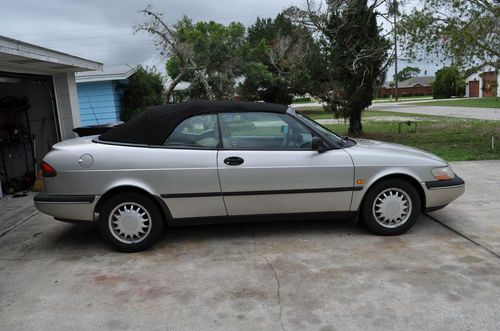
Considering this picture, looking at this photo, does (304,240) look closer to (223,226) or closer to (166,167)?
(223,226)

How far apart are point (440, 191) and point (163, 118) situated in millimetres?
3203

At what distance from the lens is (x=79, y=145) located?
479 centimetres

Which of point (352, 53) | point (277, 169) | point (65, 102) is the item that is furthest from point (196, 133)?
point (352, 53)

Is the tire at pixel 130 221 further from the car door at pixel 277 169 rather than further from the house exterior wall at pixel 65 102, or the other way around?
the house exterior wall at pixel 65 102

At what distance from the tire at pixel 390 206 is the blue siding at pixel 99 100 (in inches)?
508

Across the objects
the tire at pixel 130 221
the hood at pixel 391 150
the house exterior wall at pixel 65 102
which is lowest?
the tire at pixel 130 221

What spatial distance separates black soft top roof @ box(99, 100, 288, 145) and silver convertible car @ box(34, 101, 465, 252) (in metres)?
0.01

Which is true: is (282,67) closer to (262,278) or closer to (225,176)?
(225,176)

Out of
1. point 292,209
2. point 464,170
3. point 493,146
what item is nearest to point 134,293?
point 292,209

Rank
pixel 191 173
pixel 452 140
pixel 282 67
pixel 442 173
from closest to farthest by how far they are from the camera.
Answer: pixel 191 173, pixel 442 173, pixel 452 140, pixel 282 67

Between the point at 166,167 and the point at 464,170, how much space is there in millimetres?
6492

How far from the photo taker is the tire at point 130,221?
15.3ft

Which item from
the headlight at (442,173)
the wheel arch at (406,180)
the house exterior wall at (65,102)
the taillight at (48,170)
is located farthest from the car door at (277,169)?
the house exterior wall at (65,102)

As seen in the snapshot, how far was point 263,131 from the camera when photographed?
489 cm
